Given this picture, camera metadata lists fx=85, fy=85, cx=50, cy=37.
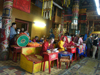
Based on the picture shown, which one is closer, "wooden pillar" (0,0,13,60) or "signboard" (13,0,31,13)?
"wooden pillar" (0,0,13,60)

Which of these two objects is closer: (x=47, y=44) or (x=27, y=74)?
(x=27, y=74)

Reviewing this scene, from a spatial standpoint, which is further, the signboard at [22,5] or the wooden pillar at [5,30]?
the signboard at [22,5]

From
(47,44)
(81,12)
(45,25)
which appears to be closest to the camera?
(47,44)

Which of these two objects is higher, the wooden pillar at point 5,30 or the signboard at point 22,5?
the signboard at point 22,5

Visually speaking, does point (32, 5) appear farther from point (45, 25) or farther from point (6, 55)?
point (6, 55)

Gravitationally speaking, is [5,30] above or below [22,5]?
below

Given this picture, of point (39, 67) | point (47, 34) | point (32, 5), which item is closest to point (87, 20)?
point (47, 34)

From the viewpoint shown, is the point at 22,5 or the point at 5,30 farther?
the point at 22,5

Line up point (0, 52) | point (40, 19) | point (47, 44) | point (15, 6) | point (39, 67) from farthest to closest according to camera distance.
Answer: point (40, 19) < point (15, 6) < point (0, 52) < point (47, 44) < point (39, 67)

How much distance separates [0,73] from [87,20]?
1114 centimetres

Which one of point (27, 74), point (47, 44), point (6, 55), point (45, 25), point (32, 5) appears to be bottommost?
point (27, 74)

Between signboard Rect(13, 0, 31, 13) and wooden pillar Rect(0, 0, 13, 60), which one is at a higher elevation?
signboard Rect(13, 0, 31, 13)

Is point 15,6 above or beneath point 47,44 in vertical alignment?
above

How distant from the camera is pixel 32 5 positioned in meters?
8.18
